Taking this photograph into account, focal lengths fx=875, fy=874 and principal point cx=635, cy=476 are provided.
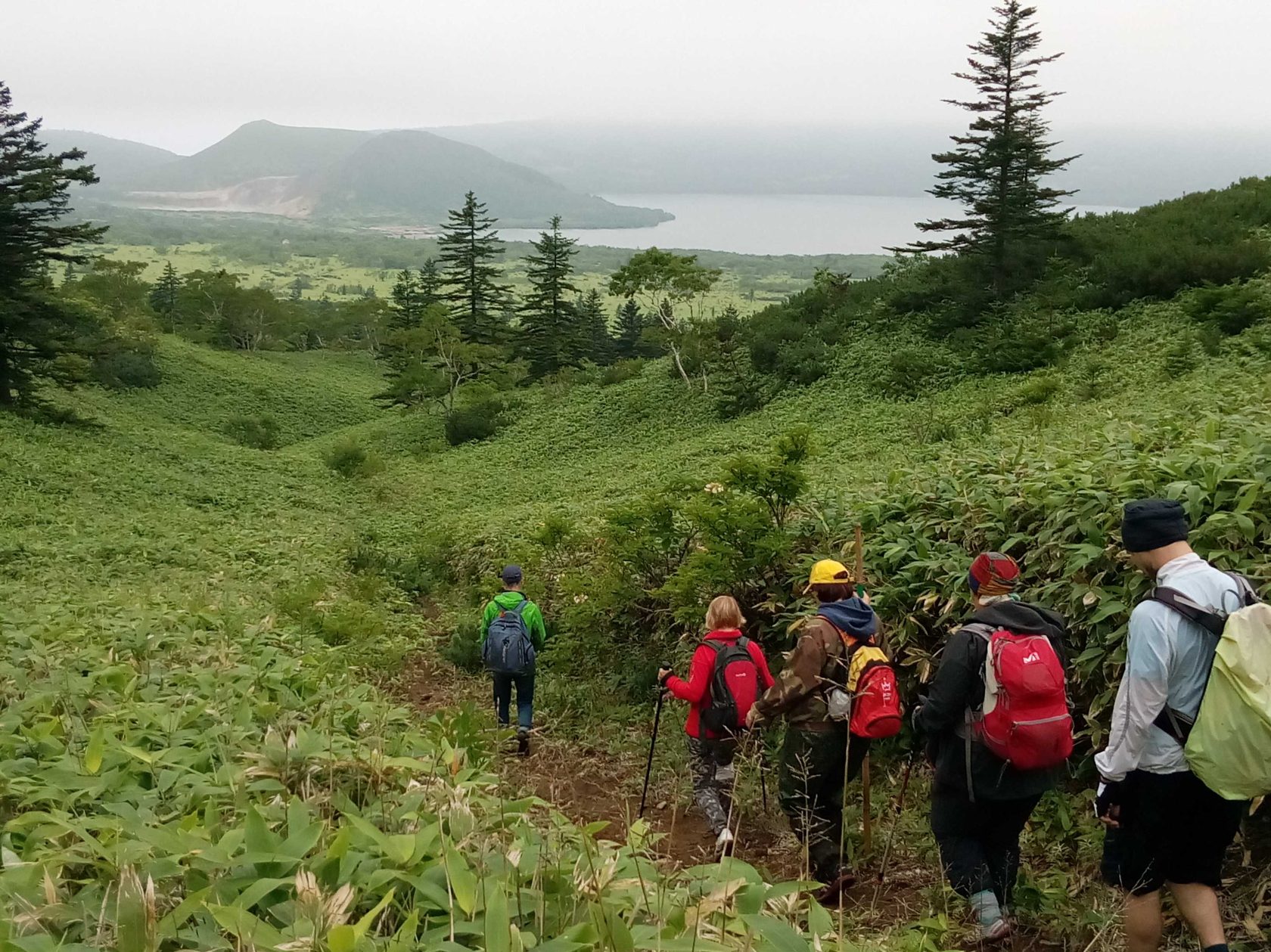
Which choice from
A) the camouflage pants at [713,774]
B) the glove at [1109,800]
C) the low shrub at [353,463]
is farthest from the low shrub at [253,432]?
the glove at [1109,800]

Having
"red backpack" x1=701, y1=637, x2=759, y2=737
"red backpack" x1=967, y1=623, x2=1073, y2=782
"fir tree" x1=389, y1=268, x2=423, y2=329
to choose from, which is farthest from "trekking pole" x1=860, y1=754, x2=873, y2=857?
"fir tree" x1=389, y1=268, x2=423, y2=329

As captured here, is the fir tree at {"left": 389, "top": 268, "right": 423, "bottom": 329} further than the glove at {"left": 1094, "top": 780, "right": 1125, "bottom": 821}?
Yes

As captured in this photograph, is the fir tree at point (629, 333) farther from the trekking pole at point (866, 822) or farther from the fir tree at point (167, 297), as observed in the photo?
the trekking pole at point (866, 822)

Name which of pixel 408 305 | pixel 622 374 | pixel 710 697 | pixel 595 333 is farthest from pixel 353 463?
pixel 595 333

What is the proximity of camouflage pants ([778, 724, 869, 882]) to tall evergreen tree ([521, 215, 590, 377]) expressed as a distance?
37232mm

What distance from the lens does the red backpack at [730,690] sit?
4.77 meters

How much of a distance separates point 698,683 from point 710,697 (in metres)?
0.11

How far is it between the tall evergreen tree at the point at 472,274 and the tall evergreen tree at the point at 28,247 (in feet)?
67.7

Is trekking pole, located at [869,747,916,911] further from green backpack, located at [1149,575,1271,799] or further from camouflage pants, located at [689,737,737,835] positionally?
green backpack, located at [1149,575,1271,799]

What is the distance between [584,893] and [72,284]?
61.6 metres

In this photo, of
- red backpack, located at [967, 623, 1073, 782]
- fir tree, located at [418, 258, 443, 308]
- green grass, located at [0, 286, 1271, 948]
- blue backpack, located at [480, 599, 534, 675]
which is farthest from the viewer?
fir tree, located at [418, 258, 443, 308]

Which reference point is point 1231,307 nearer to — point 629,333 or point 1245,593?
point 1245,593

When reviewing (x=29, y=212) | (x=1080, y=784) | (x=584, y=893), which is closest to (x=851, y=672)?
(x=1080, y=784)

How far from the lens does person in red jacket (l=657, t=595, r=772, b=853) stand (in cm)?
484
